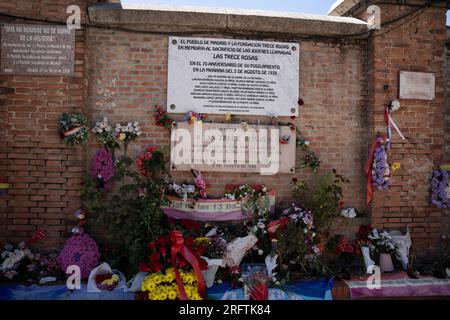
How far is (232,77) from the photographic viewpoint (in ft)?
16.8

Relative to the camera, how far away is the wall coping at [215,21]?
4918mm

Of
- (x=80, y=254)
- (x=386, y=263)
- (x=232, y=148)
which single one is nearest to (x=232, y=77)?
(x=232, y=148)

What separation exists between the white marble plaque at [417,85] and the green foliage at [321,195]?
1.59m

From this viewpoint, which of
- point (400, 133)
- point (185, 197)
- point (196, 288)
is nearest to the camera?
point (196, 288)

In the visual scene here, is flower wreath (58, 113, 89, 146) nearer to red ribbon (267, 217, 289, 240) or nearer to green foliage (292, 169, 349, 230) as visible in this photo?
red ribbon (267, 217, 289, 240)

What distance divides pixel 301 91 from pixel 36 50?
145 inches

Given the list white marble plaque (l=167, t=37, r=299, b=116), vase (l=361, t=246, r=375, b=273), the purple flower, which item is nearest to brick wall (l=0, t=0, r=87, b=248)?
the purple flower

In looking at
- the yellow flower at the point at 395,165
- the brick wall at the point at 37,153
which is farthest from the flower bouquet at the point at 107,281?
the yellow flower at the point at 395,165

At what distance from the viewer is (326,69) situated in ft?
17.7

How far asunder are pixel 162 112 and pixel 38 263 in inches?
99.0

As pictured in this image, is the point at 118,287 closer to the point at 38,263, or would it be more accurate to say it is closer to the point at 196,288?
the point at 196,288

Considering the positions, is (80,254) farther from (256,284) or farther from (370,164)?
(370,164)


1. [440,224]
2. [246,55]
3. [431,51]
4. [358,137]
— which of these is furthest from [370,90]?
[440,224]

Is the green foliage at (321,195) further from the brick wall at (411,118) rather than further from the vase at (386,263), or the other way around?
the vase at (386,263)
